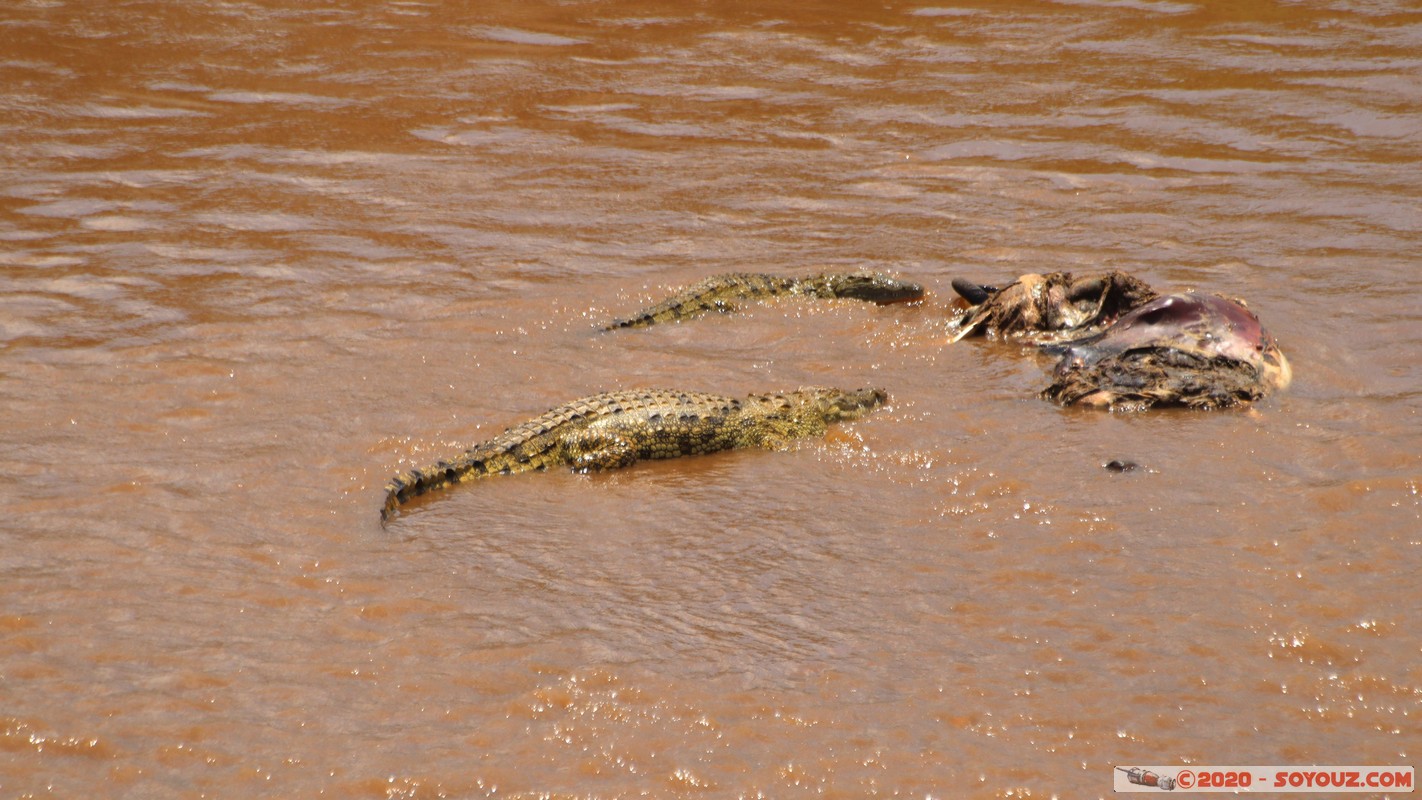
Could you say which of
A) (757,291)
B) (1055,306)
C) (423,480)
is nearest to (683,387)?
(757,291)

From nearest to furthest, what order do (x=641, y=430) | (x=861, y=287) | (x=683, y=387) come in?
1. (x=641, y=430)
2. (x=683, y=387)
3. (x=861, y=287)

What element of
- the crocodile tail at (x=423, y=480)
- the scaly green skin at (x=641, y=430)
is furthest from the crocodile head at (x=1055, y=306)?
the crocodile tail at (x=423, y=480)

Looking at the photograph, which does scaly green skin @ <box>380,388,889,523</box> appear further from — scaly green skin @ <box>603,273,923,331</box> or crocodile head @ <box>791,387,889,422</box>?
scaly green skin @ <box>603,273,923,331</box>

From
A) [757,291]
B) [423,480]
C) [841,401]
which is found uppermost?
[757,291]

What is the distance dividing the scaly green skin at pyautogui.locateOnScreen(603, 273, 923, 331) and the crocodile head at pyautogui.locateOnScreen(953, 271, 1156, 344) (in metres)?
0.56

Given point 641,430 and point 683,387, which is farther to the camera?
point 683,387

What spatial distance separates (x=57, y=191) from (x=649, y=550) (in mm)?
6863

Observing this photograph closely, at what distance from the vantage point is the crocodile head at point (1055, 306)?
7.56m

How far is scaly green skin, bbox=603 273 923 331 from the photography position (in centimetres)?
793

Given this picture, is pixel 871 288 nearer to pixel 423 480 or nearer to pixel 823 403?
pixel 823 403

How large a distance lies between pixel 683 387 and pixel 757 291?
1298 mm

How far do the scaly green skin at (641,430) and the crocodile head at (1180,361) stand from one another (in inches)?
53.9

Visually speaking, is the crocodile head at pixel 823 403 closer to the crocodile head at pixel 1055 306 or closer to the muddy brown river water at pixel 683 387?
the muddy brown river water at pixel 683 387

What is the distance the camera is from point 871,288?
8.16 metres
